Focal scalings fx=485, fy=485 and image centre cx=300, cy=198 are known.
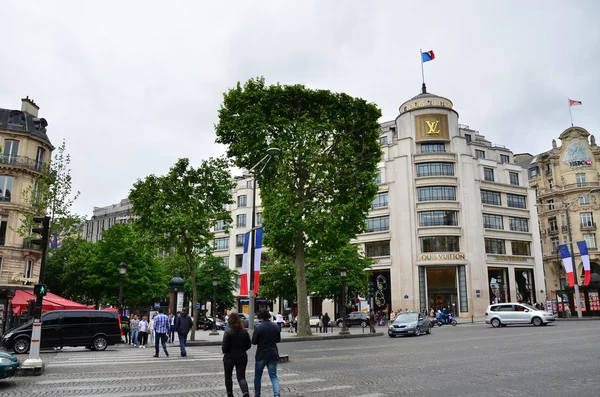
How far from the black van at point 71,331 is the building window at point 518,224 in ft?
167

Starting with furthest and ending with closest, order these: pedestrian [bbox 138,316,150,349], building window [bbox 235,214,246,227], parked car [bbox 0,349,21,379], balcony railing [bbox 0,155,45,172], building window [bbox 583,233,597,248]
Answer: building window [bbox 235,214,246,227]
building window [bbox 583,233,597,248]
balcony railing [bbox 0,155,45,172]
pedestrian [bbox 138,316,150,349]
parked car [bbox 0,349,21,379]

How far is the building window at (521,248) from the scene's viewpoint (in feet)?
194

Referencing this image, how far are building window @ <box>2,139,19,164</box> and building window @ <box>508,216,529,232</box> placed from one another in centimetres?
5285

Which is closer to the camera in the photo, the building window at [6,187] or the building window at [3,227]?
the building window at [3,227]

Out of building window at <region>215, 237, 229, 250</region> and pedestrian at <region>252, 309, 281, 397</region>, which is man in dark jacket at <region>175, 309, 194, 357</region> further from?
building window at <region>215, 237, 229, 250</region>

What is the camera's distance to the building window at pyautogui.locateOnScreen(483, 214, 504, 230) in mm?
57688

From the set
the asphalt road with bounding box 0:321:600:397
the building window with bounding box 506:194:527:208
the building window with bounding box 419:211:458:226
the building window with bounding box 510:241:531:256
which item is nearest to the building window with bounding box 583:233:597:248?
the building window with bounding box 510:241:531:256

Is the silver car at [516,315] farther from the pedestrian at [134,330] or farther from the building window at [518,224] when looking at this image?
the building window at [518,224]

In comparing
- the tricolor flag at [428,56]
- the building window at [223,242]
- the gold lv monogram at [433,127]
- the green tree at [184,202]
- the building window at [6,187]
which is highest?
the tricolor flag at [428,56]

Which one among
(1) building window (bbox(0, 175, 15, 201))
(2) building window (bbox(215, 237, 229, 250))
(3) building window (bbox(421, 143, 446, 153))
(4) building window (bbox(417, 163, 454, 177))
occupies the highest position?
(3) building window (bbox(421, 143, 446, 153))

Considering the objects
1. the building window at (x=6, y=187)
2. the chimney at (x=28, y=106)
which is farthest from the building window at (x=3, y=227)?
the chimney at (x=28, y=106)

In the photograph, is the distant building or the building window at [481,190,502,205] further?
the distant building

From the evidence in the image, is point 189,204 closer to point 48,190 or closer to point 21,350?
point 48,190

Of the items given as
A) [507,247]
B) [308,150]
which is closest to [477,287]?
[507,247]
